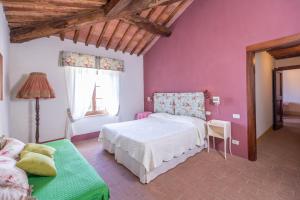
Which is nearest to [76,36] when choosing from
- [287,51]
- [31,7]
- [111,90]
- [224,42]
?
[31,7]

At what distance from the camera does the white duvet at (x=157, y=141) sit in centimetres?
229

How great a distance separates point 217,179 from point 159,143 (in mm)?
1043

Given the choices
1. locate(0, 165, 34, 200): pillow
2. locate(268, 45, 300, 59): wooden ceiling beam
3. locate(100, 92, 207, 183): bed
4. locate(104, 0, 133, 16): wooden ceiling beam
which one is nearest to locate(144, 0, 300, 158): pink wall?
locate(100, 92, 207, 183): bed

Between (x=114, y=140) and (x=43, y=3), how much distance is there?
252 centimetres

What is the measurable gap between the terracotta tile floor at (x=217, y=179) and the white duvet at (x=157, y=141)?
294 millimetres

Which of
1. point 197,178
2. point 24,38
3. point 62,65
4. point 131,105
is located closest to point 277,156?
point 197,178

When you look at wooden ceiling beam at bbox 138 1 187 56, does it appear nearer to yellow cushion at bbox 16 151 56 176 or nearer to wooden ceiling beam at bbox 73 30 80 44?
wooden ceiling beam at bbox 73 30 80 44

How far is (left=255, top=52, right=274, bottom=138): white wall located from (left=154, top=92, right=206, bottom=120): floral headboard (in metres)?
1.54

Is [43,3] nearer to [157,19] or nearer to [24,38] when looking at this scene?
[24,38]

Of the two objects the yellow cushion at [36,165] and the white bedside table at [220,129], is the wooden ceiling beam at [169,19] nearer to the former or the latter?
the white bedside table at [220,129]

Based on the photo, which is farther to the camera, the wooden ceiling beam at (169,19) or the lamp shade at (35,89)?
the wooden ceiling beam at (169,19)

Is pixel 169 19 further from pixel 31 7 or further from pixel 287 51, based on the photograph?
pixel 287 51

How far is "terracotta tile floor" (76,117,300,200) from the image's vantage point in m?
1.99

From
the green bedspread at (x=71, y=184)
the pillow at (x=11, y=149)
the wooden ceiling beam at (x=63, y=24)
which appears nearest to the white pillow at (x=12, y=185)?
the green bedspread at (x=71, y=184)
